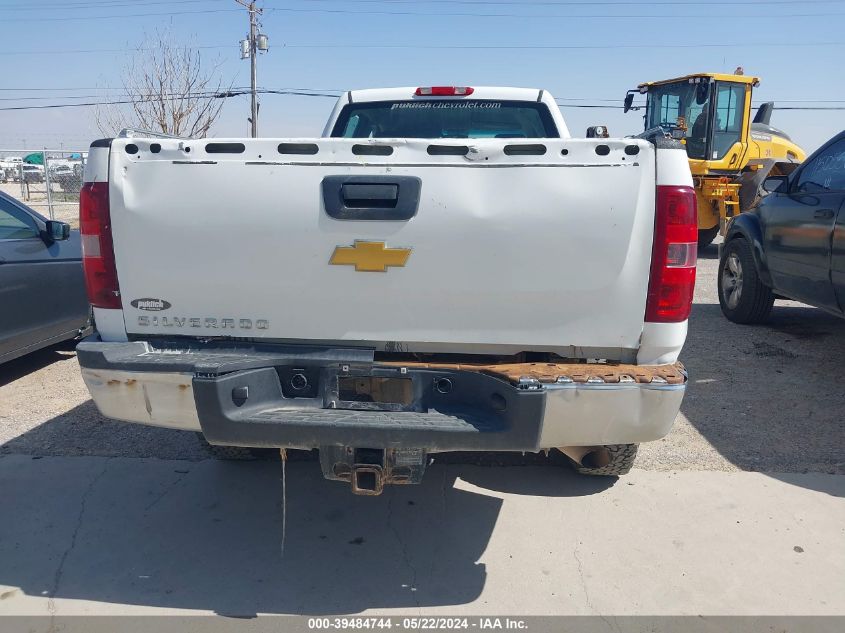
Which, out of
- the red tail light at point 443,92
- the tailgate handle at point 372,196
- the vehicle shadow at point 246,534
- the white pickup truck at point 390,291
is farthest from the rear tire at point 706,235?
the tailgate handle at point 372,196

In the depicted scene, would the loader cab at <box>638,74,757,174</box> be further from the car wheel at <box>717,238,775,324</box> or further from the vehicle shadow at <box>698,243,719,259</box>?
the car wheel at <box>717,238,775,324</box>

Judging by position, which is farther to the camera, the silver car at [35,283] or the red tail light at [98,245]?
the silver car at [35,283]

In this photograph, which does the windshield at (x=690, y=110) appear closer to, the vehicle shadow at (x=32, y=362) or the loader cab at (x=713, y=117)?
the loader cab at (x=713, y=117)

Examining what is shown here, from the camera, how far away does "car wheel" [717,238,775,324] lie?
6891mm

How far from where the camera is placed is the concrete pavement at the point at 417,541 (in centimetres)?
282

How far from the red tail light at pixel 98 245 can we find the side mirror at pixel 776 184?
578 centimetres

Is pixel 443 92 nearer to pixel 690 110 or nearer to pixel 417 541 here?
pixel 417 541

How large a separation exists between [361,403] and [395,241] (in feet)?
2.14

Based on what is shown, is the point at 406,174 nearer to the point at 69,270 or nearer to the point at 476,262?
the point at 476,262

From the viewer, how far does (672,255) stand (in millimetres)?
2498

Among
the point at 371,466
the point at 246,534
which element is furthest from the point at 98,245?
the point at 246,534

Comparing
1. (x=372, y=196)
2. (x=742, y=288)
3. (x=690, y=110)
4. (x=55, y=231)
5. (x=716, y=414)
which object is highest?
(x=690, y=110)

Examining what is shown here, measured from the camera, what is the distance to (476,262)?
2.54m

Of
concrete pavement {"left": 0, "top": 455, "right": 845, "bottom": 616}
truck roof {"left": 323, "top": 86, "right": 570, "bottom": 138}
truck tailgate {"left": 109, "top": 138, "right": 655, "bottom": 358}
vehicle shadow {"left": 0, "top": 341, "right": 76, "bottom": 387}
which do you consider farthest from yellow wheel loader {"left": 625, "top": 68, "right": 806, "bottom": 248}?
truck tailgate {"left": 109, "top": 138, "right": 655, "bottom": 358}
